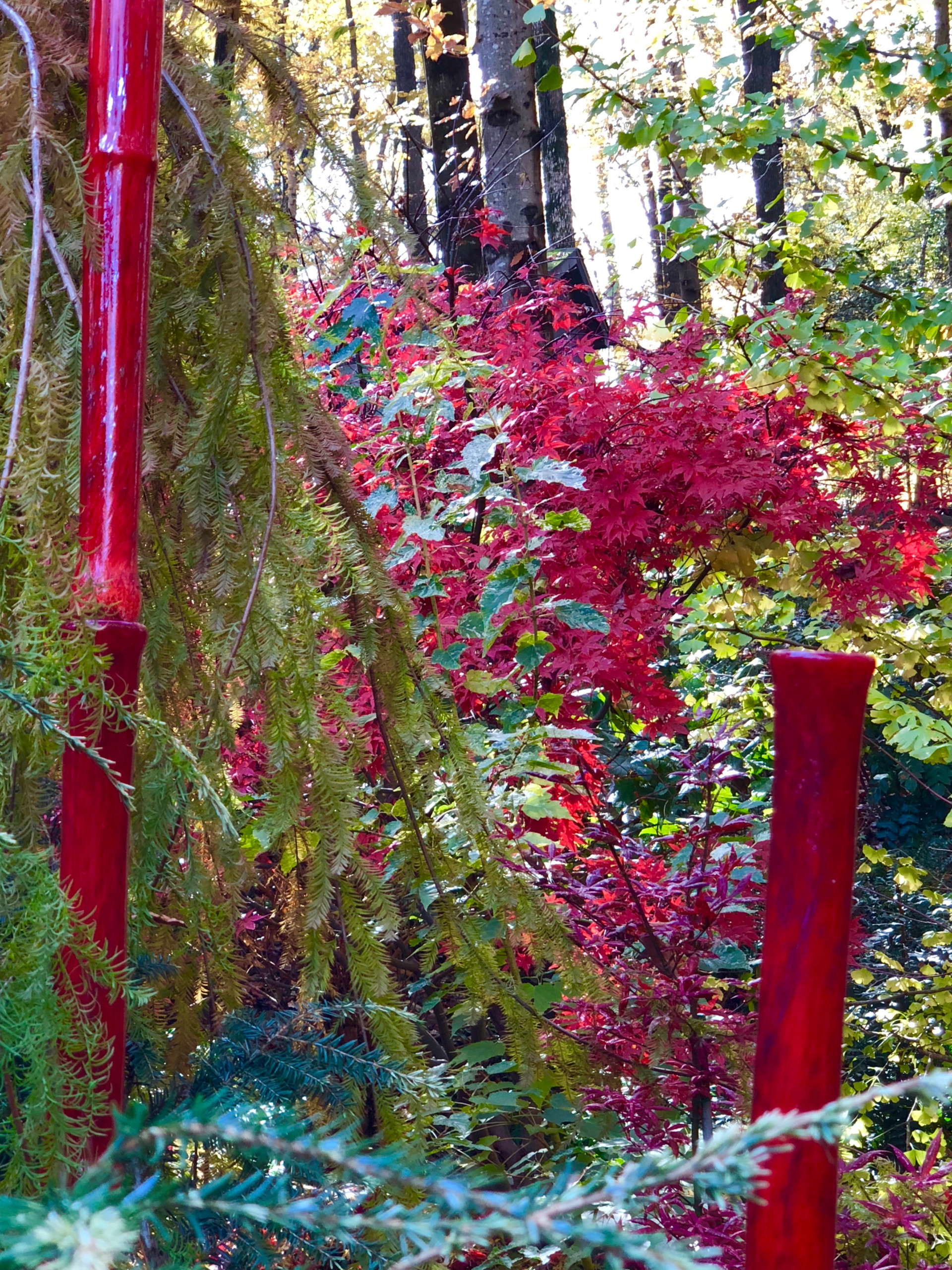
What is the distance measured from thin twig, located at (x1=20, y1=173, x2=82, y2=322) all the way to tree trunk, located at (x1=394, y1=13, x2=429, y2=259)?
36 centimetres

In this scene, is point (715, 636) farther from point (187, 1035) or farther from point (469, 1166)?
point (187, 1035)

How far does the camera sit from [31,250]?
81 centimetres

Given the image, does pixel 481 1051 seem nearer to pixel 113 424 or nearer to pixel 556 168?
pixel 113 424

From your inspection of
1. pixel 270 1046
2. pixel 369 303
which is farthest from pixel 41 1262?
pixel 369 303

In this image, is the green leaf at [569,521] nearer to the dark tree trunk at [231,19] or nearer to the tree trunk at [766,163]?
the dark tree trunk at [231,19]

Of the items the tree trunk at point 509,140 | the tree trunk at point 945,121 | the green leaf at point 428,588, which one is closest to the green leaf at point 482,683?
the green leaf at point 428,588

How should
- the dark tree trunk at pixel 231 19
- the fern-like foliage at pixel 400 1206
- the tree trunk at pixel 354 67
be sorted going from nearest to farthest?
the fern-like foliage at pixel 400 1206 < the dark tree trunk at pixel 231 19 < the tree trunk at pixel 354 67

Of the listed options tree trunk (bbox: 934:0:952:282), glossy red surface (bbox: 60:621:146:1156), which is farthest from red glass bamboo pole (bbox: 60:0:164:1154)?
tree trunk (bbox: 934:0:952:282)

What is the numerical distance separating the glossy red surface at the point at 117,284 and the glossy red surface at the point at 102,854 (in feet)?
0.22

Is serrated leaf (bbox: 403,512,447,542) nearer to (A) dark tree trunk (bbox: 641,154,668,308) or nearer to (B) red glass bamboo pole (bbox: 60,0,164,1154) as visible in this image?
(B) red glass bamboo pole (bbox: 60,0,164,1154)

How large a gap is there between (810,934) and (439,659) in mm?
1380

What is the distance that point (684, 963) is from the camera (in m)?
1.90

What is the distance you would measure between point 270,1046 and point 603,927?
1.13 m

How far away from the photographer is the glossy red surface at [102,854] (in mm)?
634
